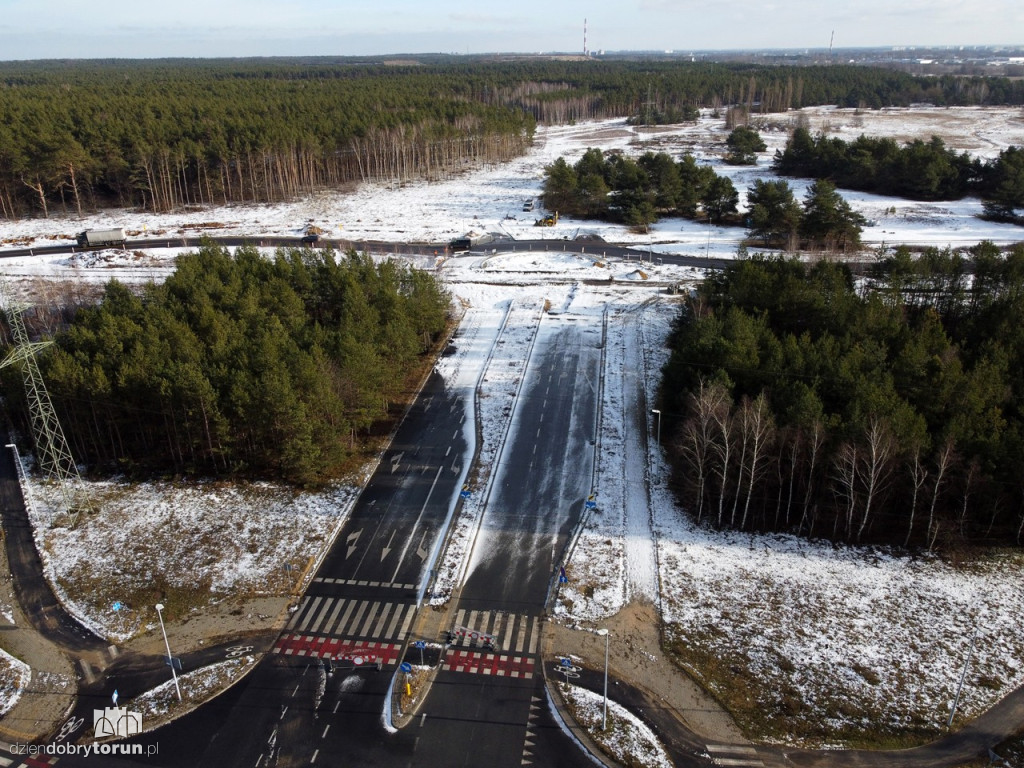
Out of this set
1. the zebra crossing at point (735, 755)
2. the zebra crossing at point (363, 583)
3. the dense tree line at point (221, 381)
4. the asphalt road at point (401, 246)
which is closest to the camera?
the zebra crossing at point (735, 755)

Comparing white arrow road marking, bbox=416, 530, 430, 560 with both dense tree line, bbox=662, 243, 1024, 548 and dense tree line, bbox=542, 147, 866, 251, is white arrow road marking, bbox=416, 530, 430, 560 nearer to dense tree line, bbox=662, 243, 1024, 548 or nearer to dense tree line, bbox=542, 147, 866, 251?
dense tree line, bbox=662, 243, 1024, 548

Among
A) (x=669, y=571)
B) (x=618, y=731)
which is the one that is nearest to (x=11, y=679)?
(x=618, y=731)

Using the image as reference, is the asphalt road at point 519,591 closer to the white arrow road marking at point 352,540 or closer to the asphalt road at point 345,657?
the asphalt road at point 345,657

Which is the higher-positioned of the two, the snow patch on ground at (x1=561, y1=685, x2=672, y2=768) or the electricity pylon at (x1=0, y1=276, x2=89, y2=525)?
the electricity pylon at (x1=0, y1=276, x2=89, y2=525)

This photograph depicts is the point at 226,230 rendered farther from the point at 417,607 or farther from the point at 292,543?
the point at 417,607

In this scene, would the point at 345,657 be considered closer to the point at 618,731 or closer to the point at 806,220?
the point at 618,731

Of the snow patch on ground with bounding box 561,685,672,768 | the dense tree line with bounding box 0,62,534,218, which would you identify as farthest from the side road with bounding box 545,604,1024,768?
the dense tree line with bounding box 0,62,534,218

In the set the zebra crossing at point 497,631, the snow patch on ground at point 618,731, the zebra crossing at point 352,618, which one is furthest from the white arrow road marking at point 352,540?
the snow patch on ground at point 618,731
